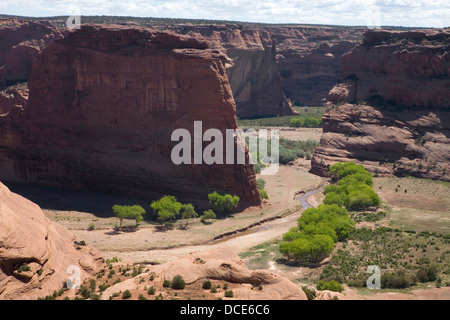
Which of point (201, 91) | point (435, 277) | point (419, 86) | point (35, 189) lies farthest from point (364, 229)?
point (419, 86)

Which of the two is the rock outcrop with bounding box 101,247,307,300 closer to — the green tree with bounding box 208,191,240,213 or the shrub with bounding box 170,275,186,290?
the shrub with bounding box 170,275,186,290

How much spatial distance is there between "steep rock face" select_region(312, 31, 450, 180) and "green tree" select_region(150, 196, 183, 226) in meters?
34.3

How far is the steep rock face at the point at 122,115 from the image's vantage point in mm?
65250

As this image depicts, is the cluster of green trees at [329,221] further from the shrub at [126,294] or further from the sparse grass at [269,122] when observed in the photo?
the sparse grass at [269,122]

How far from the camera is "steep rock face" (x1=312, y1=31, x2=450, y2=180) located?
87.7 meters

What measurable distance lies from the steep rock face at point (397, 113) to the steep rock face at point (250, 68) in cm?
4478

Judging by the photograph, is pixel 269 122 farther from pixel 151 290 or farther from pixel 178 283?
pixel 151 290

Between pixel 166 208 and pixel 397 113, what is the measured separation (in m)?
46.8

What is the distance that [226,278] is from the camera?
3136 cm

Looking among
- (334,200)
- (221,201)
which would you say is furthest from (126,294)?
(334,200)

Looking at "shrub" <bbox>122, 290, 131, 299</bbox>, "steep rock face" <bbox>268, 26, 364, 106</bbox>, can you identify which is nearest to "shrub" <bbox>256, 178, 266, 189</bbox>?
"shrub" <bbox>122, 290, 131, 299</bbox>

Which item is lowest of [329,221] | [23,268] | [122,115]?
[329,221]

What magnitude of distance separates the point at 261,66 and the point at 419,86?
5800 cm

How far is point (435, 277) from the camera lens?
41.8 m
